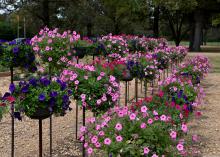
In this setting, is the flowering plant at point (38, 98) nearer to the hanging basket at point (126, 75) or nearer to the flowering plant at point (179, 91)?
the flowering plant at point (179, 91)

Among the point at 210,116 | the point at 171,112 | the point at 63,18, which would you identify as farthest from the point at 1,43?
the point at 63,18

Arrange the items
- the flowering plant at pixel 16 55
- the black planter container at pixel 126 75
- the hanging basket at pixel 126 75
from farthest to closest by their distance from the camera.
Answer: the black planter container at pixel 126 75, the hanging basket at pixel 126 75, the flowering plant at pixel 16 55

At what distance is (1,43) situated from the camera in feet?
21.6

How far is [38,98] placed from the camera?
13.5 feet

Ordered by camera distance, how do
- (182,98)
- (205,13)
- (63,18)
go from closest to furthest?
(182,98) < (205,13) < (63,18)

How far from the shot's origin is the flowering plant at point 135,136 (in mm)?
3252

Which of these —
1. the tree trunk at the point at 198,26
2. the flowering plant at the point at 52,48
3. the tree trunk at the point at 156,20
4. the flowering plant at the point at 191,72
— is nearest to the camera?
the flowering plant at the point at 52,48

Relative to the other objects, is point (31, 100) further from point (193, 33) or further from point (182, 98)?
point (193, 33)

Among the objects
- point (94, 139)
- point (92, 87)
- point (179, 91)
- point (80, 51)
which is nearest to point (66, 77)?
point (92, 87)

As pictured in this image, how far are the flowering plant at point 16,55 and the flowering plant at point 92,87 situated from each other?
54.1 inches

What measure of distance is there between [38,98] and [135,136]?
1254mm

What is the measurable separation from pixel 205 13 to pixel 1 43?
35.7 m

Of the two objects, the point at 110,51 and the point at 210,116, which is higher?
the point at 110,51

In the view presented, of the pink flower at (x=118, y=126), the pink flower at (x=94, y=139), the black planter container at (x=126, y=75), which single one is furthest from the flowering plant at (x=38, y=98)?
the black planter container at (x=126, y=75)
